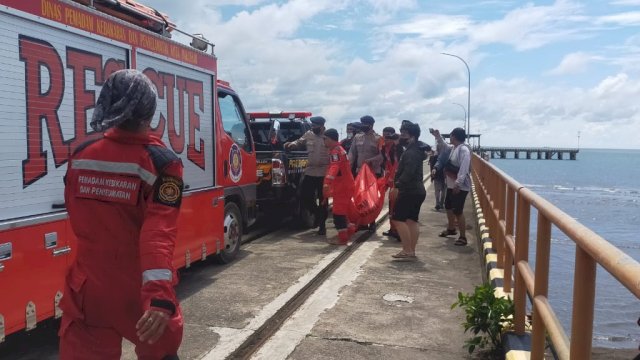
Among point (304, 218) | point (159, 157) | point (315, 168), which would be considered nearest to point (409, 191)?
point (315, 168)

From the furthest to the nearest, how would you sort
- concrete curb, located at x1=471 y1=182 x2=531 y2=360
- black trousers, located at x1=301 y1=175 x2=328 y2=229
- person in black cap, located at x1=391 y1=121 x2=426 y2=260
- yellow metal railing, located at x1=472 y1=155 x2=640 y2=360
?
black trousers, located at x1=301 y1=175 x2=328 y2=229
person in black cap, located at x1=391 y1=121 x2=426 y2=260
concrete curb, located at x1=471 y1=182 x2=531 y2=360
yellow metal railing, located at x1=472 y1=155 x2=640 y2=360

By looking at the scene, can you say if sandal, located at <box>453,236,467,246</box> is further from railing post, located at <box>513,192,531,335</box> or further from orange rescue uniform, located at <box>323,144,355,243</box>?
railing post, located at <box>513,192,531,335</box>

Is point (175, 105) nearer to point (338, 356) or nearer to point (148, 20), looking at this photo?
point (148, 20)

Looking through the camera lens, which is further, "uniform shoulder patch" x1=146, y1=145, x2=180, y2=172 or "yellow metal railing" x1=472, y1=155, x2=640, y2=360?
"uniform shoulder patch" x1=146, y1=145, x2=180, y2=172

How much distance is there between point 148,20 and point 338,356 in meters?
3.64

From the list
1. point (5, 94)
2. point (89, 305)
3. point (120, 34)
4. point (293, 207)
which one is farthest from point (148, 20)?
point (293, 207)

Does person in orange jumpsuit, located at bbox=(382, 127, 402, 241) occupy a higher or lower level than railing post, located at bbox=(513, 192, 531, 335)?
higher

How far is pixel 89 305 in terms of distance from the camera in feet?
7.66

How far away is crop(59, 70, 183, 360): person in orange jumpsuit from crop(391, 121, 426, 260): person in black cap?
5.39 metres

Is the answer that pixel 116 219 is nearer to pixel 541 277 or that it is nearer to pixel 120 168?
pixel 120 168

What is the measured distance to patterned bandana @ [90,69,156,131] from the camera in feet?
7.70

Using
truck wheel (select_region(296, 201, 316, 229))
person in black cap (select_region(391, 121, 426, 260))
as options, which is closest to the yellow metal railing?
person in black cap (select_region(391, 121, 426, 260))

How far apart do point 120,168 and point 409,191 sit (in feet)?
18.3

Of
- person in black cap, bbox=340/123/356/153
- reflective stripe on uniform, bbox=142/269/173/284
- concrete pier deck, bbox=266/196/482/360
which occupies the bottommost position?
concrete pier deck, bbox=266/196/482/360
